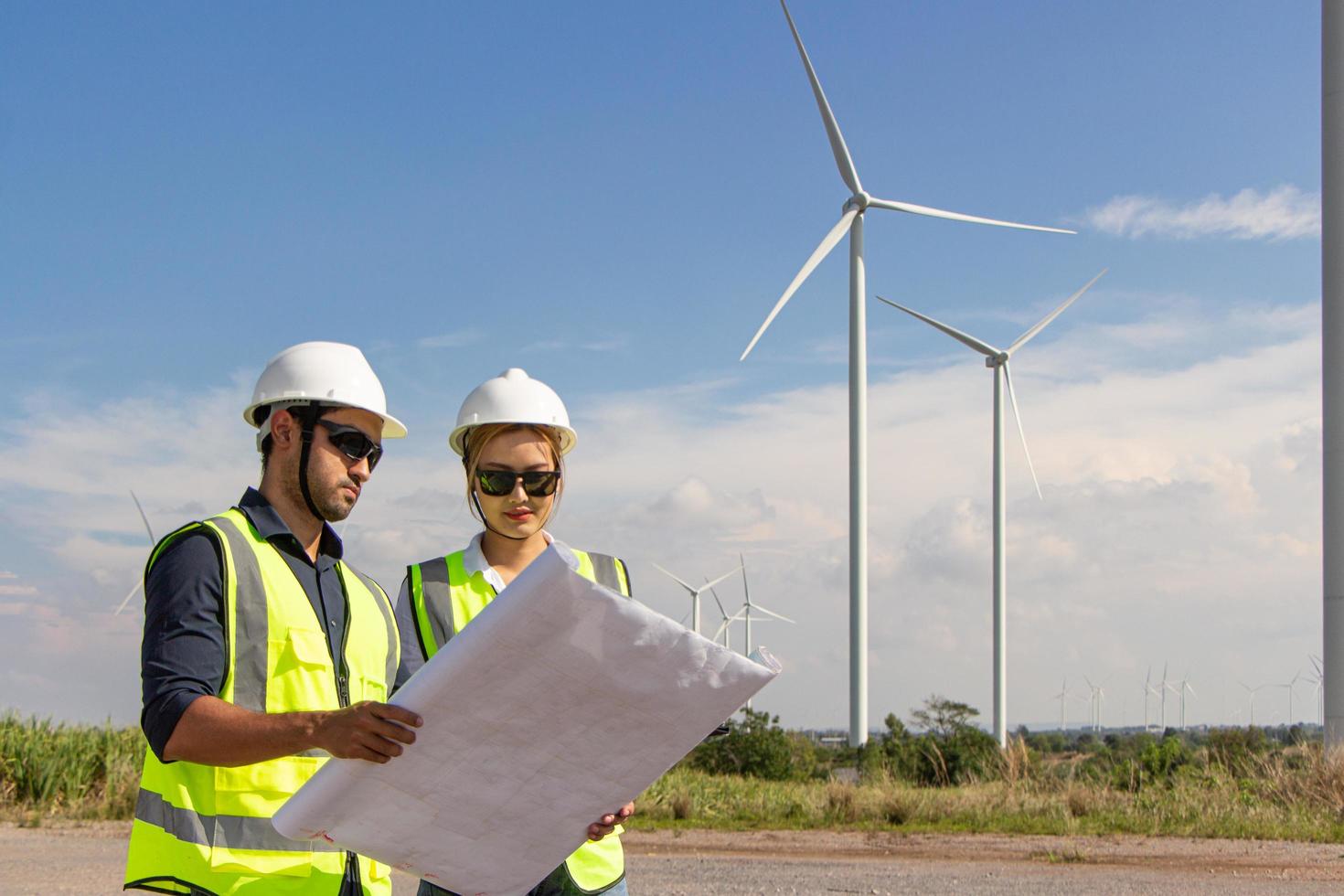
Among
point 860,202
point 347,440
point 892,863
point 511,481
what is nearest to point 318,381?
point 347,440

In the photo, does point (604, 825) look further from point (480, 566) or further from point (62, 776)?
point (62, 776)

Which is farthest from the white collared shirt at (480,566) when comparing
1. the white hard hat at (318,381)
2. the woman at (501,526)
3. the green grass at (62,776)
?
the green grass at (62,776)

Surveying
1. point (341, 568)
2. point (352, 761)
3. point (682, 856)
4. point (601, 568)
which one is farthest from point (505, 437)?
point (682, 856)

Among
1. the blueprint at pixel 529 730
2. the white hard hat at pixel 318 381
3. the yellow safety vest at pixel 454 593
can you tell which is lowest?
the blueprint at pixel 529 730

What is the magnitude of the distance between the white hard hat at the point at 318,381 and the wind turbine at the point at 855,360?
25.2m

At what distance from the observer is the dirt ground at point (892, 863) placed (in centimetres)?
1001

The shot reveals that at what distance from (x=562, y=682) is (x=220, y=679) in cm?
76

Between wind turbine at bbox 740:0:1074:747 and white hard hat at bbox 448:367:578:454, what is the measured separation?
2448cm

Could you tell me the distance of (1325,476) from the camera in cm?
2012

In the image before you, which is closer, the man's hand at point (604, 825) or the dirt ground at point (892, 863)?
the man's hand at point (604, 825)

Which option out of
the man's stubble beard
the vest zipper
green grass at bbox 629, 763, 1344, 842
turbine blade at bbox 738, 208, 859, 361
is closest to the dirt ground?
green grass at bbox 629, 763, 1344, 842

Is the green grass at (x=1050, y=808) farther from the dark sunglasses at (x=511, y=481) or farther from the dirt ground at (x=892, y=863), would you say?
the dark sunglasses at (x=511, y=481)

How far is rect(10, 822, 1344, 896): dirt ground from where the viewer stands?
10.0 meters

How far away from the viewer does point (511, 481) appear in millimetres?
3844
